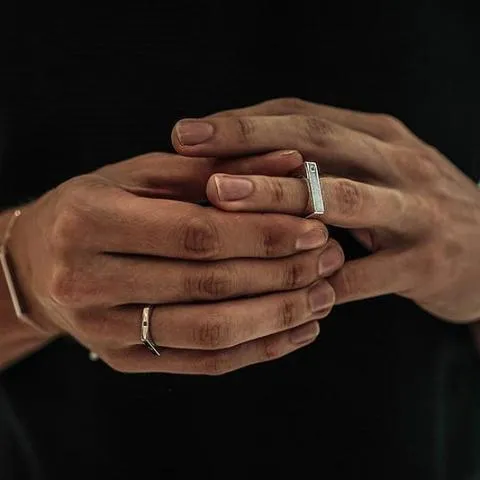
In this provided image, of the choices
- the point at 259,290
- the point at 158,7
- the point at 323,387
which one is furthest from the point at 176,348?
the point at 158,7

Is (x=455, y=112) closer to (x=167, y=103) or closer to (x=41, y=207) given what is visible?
(x=167, y=103)

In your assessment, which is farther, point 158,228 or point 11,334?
Answer: point 11,334

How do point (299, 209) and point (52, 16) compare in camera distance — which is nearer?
point (299, 209)

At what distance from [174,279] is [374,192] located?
0.57ft

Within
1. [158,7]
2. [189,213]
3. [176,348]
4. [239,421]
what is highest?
[158,7]

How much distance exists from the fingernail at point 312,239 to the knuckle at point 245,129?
0.09 metres

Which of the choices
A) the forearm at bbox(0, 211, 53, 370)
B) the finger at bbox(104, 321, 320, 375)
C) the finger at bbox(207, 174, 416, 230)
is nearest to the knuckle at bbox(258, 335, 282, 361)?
the finger at bbox(104, 321, 320, 375)

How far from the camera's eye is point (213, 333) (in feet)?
1.95

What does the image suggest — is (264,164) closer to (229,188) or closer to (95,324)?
(229,188)

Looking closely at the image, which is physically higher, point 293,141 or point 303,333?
point 293,141

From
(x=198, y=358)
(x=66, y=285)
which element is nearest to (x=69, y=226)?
(x=66, y=285)

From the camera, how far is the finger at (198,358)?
631mm

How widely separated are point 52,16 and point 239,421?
0.40m

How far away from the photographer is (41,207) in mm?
640
